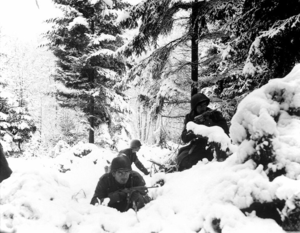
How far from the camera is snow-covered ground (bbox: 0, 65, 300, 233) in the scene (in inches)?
66.8

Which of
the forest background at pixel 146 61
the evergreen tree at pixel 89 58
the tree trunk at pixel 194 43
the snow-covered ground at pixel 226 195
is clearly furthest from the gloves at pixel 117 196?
the evergreen tree at pixel 89 58

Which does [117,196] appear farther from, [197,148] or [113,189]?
[197,148]

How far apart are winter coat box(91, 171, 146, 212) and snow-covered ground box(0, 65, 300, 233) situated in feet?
3.41

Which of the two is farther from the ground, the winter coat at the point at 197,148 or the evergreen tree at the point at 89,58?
the evergreen tree at the point at 89,58

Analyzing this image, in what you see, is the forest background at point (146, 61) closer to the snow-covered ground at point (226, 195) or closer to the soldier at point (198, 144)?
the soldier at point (198, 144)

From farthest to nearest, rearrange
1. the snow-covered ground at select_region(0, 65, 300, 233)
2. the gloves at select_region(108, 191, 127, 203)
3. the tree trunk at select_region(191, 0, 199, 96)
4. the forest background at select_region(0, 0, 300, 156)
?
the tree trunk at select_region(191, 0, 199, 96) < the forest background at select_region(0, 0, 300, 156) < the gloves at select_region(108, 191, 127, 203) < the snow-covered ground at select_region(0, 65, 300, 233)

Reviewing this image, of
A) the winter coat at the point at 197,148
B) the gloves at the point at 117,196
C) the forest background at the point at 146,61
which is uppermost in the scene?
the forest background at the point at 146,61

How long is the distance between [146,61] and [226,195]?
5440 mm

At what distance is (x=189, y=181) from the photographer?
2559 mm

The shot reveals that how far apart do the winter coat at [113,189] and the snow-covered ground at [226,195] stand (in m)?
1.04

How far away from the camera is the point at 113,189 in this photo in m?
3.75

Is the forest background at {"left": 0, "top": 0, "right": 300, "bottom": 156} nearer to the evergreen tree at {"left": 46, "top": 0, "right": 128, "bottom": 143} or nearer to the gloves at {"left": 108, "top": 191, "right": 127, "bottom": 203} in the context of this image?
the evergreen tree at {"left": 46, "top": 0, "right": 128, "bottom": 143}

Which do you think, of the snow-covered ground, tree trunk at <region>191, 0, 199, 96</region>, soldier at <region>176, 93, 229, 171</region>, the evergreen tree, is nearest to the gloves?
the snow-covered ground

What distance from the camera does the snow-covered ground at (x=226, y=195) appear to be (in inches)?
66.8
